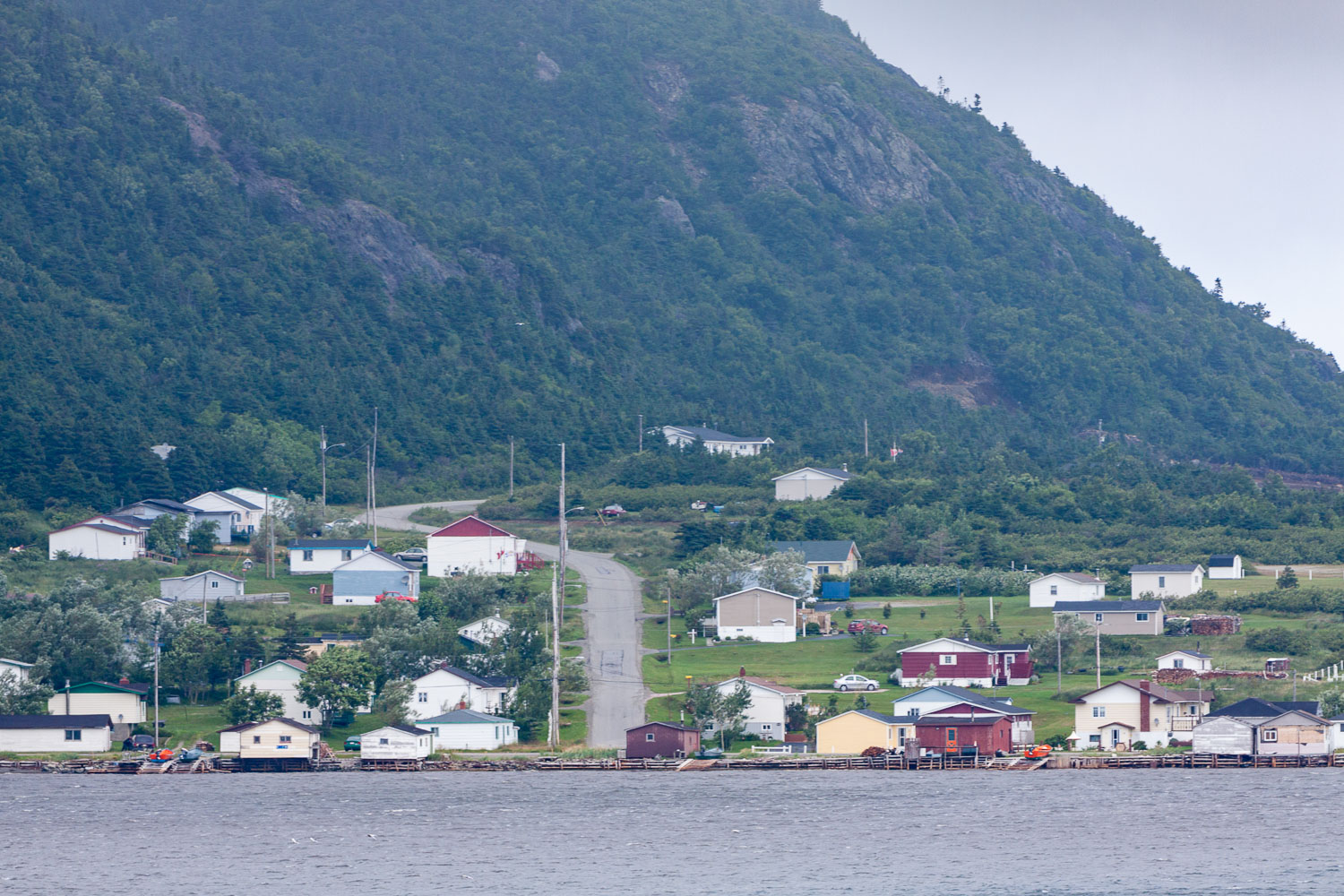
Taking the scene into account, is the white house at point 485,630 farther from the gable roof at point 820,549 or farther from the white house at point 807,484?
the white house at point 807,484

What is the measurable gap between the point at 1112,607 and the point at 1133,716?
1326 centimetres

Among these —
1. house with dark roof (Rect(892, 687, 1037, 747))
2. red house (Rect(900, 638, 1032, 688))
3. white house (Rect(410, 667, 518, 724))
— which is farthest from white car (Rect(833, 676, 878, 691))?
white house (Rect(410, 667, 518, 724))

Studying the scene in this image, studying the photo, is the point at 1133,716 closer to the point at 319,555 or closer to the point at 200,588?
the point at 200,588

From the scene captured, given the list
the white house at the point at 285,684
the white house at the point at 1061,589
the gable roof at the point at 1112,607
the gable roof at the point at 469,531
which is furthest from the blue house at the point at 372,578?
the gable roof at the point at 1112,607

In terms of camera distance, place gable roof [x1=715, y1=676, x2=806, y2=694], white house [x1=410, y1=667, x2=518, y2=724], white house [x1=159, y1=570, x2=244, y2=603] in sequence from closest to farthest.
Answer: gable roof [x1=715, y1=676, x2=806, y2=694] → white house [x1=410, y1=667, x2=518, y2=724] → white house [x1=159, y1=570, x2=244, y2=603]

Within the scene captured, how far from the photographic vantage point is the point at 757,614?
75.2m

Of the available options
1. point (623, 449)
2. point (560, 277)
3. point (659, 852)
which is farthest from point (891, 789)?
point (560, 277)

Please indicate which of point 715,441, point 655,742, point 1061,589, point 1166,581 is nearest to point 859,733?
point 655,742

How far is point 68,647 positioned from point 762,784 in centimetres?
2462

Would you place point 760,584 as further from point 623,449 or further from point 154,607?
point 623,449

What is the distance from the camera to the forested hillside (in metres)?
122

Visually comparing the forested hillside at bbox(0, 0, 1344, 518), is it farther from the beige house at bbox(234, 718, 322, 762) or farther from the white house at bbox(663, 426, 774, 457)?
the beige house at bbox(234, 718, 322, 762)

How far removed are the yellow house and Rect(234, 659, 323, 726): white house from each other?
1695 cm

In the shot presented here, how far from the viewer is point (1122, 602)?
75188 mm
